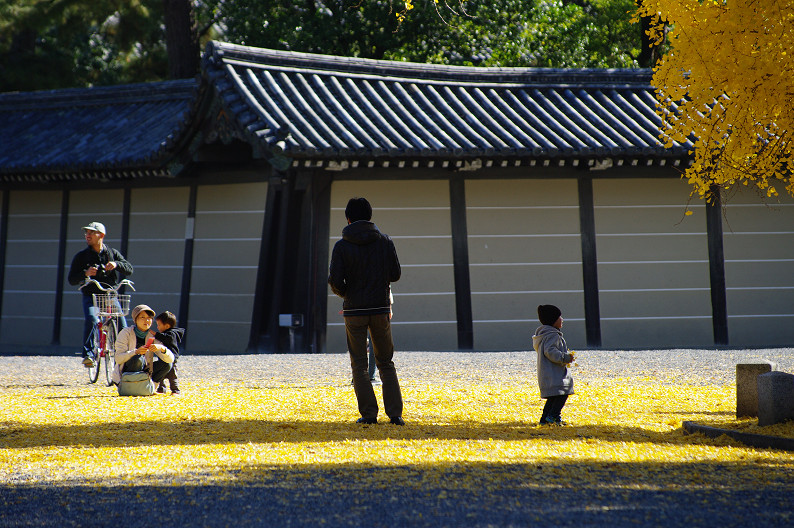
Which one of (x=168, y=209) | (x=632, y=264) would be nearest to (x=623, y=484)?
(x=632, y=264)

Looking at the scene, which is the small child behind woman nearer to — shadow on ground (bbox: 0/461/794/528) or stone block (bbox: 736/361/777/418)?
shadow on ground (bbox: 0/461/794/528)

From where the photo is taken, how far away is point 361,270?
667 centimetres

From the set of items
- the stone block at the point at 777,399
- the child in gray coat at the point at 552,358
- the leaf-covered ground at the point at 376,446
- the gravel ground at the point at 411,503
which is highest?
the child in gray coat at the point at 552,358

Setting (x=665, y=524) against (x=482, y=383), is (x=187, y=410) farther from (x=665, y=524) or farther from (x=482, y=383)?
(x=665, y=524)

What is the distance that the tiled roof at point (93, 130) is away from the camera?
14.4 metres

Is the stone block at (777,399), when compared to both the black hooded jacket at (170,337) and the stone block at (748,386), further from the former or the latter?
the black hooded jacket at (170,337)

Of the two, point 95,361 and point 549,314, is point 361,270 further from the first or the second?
point 95,361

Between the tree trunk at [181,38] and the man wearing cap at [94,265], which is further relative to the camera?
the tree trunk at [181,38]

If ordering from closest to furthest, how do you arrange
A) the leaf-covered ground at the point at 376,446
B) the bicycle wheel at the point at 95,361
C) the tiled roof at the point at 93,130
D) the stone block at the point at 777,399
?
the leaf-covered ground at the point at 376,446 → the stone block at the point at 777,399 → the bicycle wheel at the point at 95,361 → the tiled roof at the point at 93,130

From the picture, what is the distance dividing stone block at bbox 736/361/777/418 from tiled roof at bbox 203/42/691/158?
6.30m

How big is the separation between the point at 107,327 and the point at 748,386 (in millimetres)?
5746

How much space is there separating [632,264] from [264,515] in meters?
10.8

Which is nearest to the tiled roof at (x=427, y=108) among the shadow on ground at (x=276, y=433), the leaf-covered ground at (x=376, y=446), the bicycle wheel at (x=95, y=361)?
the bicycle wheel at (x=95, y=361)

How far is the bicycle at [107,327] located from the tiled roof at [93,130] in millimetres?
4384
